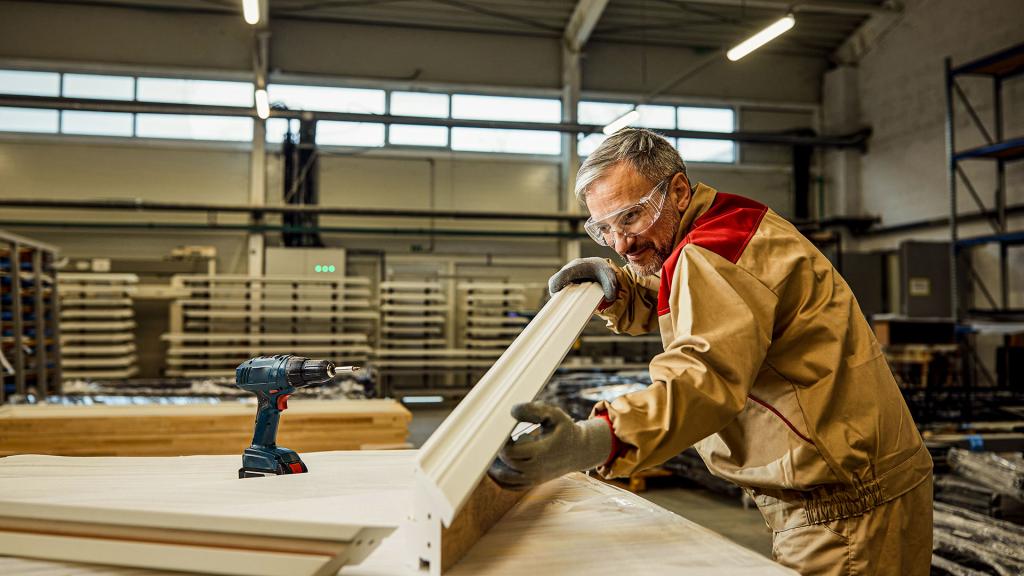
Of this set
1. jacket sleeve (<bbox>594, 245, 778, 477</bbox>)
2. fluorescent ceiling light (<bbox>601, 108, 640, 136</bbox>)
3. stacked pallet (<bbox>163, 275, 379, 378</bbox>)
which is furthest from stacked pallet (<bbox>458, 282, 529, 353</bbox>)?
jacket sleeve (<bbox>594, 245, 778, 477</bbox>)

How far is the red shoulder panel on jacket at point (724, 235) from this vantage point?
1452 mm

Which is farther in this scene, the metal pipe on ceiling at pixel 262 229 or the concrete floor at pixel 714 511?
the metal pipe on ceiling at pixel 262 229

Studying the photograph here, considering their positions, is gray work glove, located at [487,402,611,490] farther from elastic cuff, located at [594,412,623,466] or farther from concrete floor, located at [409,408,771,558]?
concrete floor, located at [409,408,771,558]

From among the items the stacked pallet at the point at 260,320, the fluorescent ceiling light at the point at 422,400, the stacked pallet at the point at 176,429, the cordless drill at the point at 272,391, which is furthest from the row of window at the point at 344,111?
the cordless drill at the point at 272,391

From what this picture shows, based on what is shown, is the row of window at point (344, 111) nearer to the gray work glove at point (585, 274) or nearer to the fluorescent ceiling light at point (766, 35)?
the fluorescent ceiling light at point (766, 35)

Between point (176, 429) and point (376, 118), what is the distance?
7.85 meters

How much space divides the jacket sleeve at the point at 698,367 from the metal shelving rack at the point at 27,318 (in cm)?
678

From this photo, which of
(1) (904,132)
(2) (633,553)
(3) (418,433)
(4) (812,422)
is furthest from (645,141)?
(1) (904,132)

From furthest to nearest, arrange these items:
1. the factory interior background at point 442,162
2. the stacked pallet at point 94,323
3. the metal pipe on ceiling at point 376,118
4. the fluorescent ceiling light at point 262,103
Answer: the factory interior background at point 442,162
the metal pipe on ceiling at point 376,118
the stacked pallet at point 94,323
the fluorescent ceiling light at point 262,103

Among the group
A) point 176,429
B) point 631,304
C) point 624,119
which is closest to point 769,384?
point 631,304

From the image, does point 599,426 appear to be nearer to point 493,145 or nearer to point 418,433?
point 418,433

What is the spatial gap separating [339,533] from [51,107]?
39.5 ft

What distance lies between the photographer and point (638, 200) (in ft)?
5.75

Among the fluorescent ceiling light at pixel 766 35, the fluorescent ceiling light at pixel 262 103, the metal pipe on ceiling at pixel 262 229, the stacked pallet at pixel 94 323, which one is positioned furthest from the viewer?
the metal pipe on ceiling at pixel 262 229
